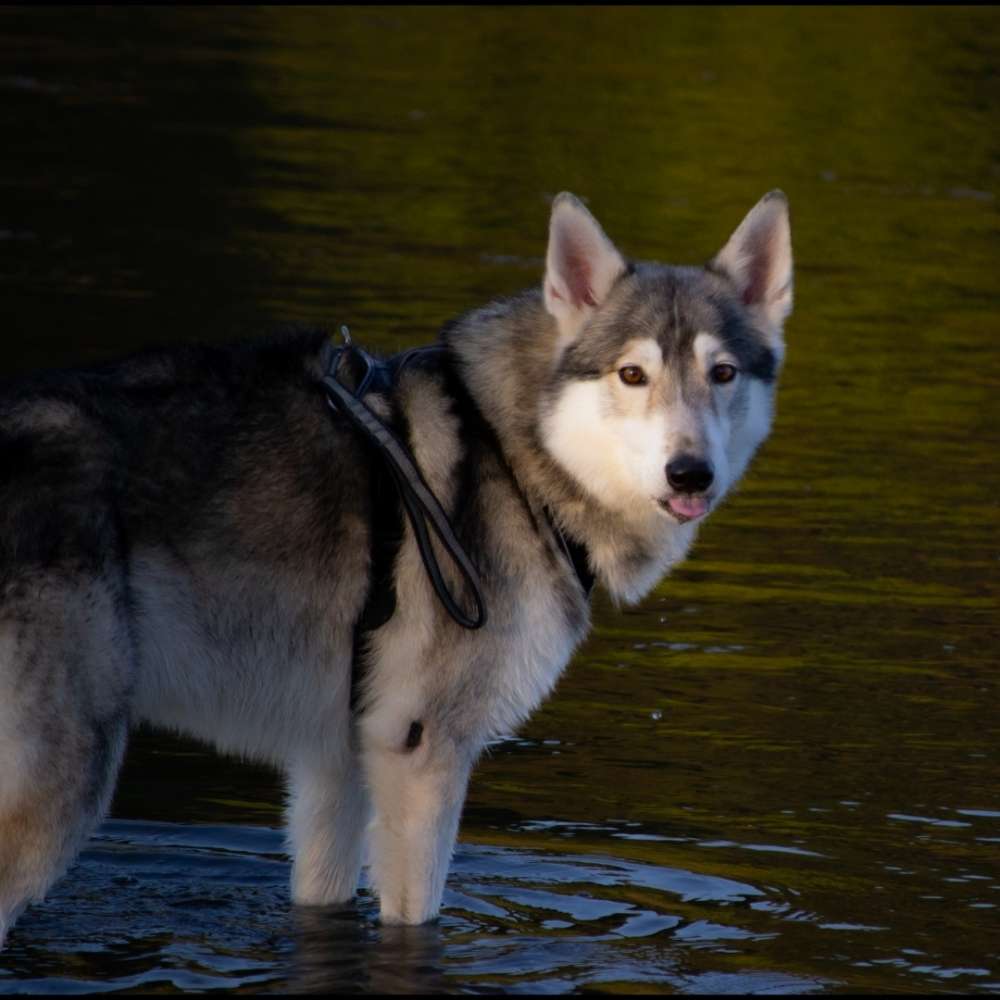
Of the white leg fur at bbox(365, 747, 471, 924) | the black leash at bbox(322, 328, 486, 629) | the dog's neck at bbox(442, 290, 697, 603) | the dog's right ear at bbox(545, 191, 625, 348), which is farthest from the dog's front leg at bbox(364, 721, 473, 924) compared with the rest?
the dog's right ear at bbox(545, 191, 625, 348)

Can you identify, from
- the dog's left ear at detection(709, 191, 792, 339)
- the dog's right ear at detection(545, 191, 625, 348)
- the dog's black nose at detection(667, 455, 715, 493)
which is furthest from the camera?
the dog's left ear at detection(709, 191, 792, 339)

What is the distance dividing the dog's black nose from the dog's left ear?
2.70 ft

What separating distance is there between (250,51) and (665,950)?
2306cm

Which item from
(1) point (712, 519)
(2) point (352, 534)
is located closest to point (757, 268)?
(2) point (352, 534)

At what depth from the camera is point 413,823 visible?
269 inches

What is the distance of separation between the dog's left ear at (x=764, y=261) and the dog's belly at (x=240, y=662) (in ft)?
5.75

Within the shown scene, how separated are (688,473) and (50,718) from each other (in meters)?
1.96

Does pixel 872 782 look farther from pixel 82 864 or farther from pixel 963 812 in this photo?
pixel 82 864

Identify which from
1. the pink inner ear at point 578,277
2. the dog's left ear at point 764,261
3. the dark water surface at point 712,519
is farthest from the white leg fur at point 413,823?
the dog's left ear at point 764,261

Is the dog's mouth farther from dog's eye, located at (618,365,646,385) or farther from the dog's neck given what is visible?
dog's eye, located at (618,365,646,385)

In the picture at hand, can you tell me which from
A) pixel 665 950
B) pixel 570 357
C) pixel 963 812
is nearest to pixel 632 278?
pixel 570 357

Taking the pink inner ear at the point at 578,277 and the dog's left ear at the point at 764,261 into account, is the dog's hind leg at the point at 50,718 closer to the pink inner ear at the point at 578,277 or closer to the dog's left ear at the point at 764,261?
Result: the pink inner ear at the point at 578,277

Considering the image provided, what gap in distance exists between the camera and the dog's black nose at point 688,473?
21.9ft

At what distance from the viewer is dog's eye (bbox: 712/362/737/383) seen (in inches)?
273
